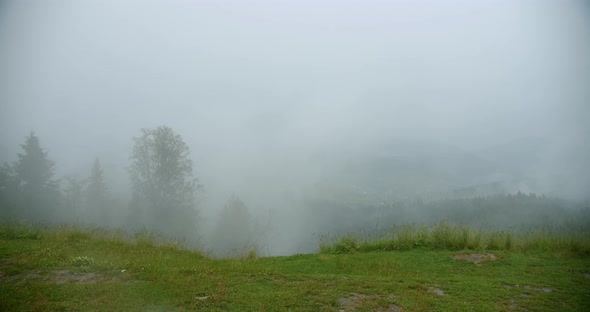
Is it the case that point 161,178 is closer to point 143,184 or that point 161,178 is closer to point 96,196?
point 143,184

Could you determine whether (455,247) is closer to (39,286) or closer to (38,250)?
(39,286)

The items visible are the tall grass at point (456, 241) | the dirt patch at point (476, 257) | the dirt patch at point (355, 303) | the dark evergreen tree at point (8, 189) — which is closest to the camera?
the dirt patch at point (355, 303)

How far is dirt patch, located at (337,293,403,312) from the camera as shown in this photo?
708 centimetres

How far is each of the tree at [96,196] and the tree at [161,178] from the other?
8.64 metres

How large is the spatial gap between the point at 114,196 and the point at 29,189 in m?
12.4

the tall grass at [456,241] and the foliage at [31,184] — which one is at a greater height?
the foliage at [31,184]

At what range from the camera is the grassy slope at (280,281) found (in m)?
7.13

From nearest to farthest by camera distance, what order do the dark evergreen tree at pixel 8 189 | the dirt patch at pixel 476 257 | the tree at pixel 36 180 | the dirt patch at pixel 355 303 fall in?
the dirt patch at pixel 355 303 → the dirt patch at pixel 476 257 → the dark evergreen tree at pixel 8 189 → the tree at pixel 36 180

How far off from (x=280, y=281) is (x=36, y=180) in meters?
57.4

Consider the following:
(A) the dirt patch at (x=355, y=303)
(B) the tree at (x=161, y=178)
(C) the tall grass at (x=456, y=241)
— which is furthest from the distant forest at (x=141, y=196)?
(A) the dirt patch at (x=355, y=303)

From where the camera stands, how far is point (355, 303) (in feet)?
24.1

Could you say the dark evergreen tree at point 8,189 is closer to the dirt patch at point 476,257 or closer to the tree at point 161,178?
the tree at point 161,178

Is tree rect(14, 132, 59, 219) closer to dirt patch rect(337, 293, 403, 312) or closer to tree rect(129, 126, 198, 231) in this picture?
tree rect(129, 126, 198, 231)

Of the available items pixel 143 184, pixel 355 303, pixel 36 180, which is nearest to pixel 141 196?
pixel 143 184
